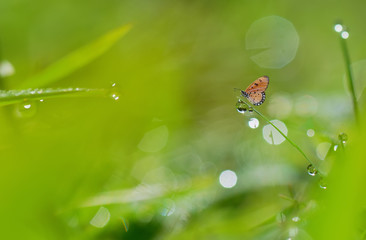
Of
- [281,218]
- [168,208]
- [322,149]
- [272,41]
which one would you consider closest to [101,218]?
[168,208]

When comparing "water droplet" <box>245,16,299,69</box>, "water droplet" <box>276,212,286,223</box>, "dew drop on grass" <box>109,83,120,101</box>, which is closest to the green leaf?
"dew drop on grass" <box>109,83,120,101</box>

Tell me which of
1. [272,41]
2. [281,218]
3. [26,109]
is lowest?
[281,218]

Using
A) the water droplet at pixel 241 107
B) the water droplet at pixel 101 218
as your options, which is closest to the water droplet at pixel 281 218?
the water droplet at pixel 241 107

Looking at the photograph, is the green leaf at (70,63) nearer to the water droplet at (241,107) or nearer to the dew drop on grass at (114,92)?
the dew drop on grass at (114,92)

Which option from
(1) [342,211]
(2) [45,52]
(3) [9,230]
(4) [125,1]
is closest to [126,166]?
(3) [9,230]

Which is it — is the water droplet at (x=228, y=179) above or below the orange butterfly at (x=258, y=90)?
above

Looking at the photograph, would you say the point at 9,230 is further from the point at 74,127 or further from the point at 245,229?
the point at 245,229

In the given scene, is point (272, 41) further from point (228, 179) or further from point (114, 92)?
point (114, 92)
